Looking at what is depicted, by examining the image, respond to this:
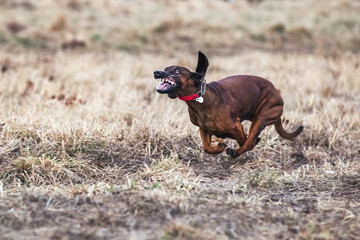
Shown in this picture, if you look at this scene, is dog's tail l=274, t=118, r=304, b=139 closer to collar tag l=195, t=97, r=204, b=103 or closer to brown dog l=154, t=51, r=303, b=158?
brown dog l=154, t=51, r=303, b=158

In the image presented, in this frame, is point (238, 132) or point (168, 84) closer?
point (168, 84)

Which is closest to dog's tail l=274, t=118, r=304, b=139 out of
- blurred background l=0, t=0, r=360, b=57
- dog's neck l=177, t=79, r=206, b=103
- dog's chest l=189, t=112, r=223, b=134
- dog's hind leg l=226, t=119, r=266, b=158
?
dog's hind leg l=226, t=119, r=266, b=158

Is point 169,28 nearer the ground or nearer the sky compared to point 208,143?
nearer the ground

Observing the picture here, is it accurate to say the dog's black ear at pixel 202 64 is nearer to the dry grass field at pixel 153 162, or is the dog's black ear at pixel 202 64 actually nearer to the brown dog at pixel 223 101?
the brown dog at pixel 223 101

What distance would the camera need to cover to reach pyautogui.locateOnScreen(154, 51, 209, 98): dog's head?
13.4ft

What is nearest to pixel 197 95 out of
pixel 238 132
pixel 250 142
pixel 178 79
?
pixel 178 79

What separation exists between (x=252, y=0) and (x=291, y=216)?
2718 centimetres

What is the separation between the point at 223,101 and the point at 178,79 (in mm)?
519

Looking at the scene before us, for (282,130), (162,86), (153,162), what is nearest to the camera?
(162,86)

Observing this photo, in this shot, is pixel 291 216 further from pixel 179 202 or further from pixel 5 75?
pixel 5 75

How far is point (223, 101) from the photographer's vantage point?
4461 millimetres

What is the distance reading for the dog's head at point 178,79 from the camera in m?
4.09

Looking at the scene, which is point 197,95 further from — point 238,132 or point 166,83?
point 238,132

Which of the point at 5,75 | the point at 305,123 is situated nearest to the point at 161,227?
the point at 305,123
